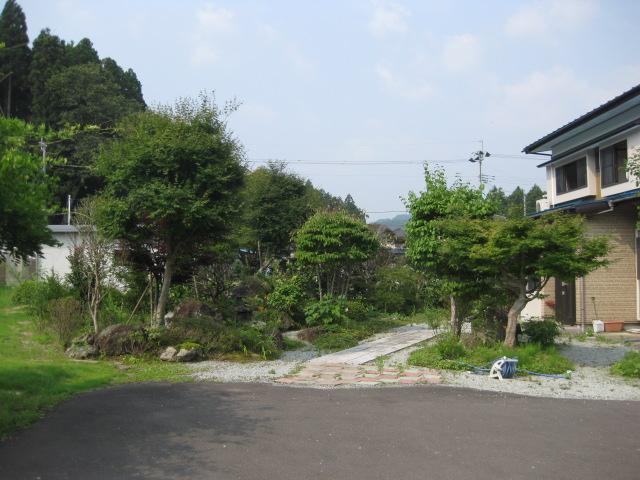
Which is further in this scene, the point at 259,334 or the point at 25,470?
the point at 259,334

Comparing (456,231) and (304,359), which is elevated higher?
(456,231)

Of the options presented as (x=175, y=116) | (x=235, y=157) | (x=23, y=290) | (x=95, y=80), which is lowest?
(x=23, y=290)

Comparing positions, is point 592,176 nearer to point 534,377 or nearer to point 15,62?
point 534,377

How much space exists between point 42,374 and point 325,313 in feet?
26.2

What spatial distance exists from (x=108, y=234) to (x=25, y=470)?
7.30 metres

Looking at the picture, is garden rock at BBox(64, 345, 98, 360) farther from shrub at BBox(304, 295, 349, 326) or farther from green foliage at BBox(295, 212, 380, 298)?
green foliage at BBox(295, 212, 380, 298)

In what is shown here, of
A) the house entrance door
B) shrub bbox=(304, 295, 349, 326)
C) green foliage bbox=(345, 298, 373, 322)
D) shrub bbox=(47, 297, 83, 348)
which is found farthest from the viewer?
green foliage bbox=(345, 298, 373, 322)

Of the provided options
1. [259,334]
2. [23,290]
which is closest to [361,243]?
[259,334]

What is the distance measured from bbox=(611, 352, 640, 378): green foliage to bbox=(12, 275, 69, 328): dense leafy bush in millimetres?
11971

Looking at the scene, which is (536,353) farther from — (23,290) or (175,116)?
(23,290)

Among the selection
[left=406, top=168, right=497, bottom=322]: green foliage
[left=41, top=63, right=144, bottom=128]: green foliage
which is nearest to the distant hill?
[left=406, top=168, right=497, bottom=322]: green foliage

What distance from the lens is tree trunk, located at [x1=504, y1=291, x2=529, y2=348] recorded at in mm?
10695

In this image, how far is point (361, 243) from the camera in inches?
656

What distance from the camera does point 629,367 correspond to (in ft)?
31.8
